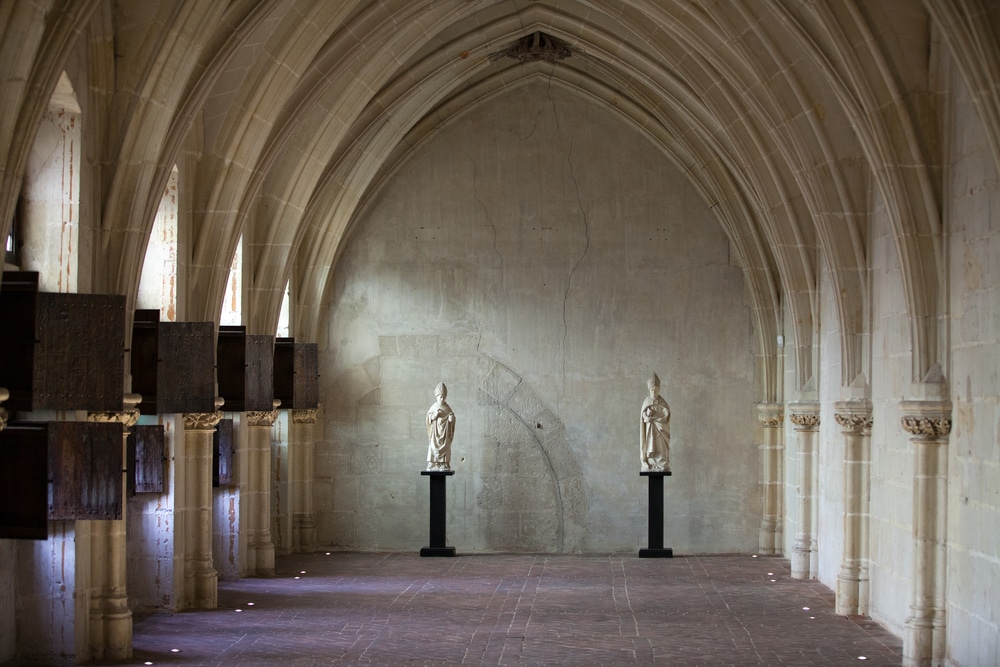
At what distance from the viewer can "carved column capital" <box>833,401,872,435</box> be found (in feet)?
43.1

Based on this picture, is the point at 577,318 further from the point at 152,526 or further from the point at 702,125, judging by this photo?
the point at 152,526

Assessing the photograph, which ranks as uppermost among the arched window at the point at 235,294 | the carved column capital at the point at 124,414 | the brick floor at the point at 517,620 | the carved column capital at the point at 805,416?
the arched window at the point at 235,294

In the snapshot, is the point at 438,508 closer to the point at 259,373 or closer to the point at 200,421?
the point at 259,373


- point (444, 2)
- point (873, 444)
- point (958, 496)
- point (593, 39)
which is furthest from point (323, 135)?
point (958, 496)

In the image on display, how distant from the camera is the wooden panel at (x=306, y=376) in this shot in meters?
16.7

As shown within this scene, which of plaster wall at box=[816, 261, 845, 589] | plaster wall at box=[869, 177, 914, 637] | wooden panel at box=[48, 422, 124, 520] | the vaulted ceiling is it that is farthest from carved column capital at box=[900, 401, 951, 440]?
wooden panel at box=[48, 422, 124, 520]

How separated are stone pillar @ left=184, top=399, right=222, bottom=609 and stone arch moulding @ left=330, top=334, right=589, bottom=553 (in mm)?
6225

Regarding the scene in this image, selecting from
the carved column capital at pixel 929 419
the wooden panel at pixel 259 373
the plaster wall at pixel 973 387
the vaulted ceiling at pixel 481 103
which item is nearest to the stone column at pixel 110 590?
the vaulted ceiling at pixel 481 103

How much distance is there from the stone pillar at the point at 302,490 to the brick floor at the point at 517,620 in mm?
1755

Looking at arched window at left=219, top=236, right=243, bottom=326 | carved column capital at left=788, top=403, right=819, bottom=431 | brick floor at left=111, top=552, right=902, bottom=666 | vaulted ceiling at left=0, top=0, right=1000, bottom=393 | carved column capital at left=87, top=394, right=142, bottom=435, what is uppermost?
vaulted ceiling at left=0, top=0, right=1000, bottom=393

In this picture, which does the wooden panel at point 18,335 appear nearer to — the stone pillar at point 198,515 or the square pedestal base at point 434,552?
the stone pillar at point 198,515

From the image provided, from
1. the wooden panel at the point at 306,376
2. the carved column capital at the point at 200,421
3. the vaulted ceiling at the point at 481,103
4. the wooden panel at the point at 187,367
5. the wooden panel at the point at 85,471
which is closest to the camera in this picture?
the wooden panel at the point at 85,471

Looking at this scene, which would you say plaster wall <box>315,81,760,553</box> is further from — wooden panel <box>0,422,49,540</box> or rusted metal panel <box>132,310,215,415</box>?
wooden panel <box>0,422,49,540</box>

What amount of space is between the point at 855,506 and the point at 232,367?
647cm
